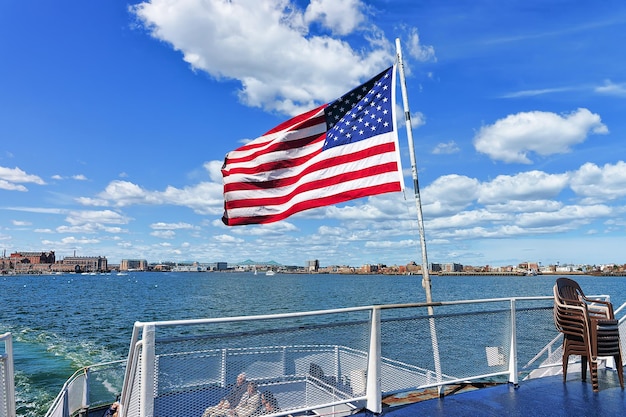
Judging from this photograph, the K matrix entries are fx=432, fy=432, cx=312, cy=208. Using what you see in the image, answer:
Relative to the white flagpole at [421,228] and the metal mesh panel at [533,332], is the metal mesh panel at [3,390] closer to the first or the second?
the white flagpole at [421,228]

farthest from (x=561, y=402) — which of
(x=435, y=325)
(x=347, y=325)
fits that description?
(x=347, y=325)

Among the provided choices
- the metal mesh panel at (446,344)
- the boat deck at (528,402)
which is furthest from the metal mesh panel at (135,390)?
the metal mesh panel at (446,344)

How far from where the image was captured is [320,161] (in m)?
6.98

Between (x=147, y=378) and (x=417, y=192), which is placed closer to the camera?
(x=147, y=378)

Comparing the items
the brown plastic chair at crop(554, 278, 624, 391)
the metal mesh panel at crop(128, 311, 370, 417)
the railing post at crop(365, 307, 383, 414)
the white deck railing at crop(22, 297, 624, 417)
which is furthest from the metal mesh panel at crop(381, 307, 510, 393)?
the brown plastic chair at crop(554, 278, 624, 391)

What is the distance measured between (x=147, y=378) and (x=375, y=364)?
2336 mm

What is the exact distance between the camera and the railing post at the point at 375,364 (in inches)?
181

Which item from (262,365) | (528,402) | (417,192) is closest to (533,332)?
(528,402)

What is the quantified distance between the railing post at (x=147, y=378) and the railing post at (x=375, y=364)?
7.33 feet

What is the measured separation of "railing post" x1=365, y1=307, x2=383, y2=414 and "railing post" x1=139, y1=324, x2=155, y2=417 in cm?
224

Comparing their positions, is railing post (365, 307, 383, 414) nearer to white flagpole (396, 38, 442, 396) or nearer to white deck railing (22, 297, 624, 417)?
white deck railing (22, 297, 624, 417)

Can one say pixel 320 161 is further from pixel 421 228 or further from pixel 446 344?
pixel 446 344

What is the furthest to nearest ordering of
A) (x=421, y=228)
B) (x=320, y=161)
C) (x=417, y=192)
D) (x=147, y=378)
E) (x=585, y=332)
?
(x=320, y=161)
(x=417, y=192)
(x=421, y=228)
(x=585, y=332)
(x=147, y=378)

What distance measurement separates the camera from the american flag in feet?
21.5
